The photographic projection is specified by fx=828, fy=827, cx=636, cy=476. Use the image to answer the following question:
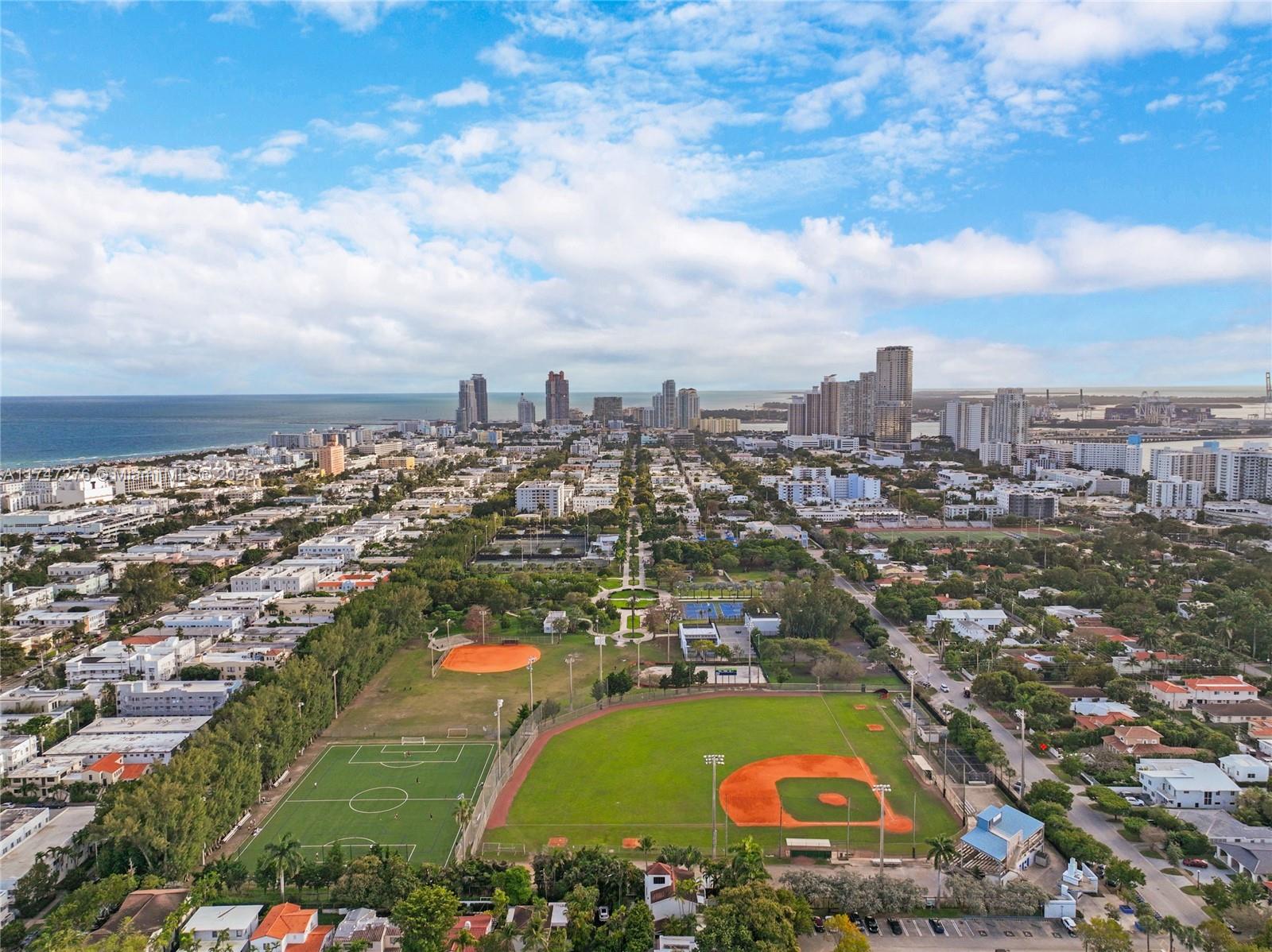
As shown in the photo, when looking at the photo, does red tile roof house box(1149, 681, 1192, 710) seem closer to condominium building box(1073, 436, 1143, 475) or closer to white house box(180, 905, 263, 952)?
white house box(180, 905, 263, 952)

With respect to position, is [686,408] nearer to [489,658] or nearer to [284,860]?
[489,658]

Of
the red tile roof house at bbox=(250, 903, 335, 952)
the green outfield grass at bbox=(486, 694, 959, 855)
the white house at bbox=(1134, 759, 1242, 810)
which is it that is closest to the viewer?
the red tile roof house at bbox=(250, 903, 335, 952)

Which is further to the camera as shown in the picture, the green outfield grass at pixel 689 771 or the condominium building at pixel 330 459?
the condominium building at pixel 330 459

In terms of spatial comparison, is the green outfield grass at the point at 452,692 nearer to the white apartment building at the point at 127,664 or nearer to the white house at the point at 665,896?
the white apartment building at the point at 127,664

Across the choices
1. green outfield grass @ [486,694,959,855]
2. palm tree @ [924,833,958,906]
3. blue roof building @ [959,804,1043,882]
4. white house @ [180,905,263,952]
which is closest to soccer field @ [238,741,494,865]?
green outfield grass @ [486,694,959,855]

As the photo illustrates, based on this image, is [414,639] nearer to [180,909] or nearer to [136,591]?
[136,591]

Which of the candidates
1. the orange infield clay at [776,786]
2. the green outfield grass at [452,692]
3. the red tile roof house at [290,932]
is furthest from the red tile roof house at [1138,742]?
the red tile roof house at [290,932]
